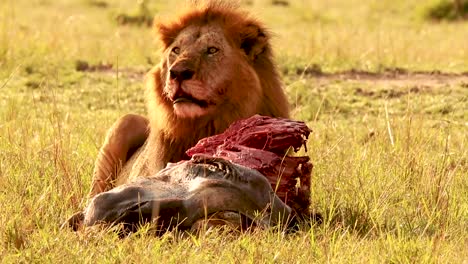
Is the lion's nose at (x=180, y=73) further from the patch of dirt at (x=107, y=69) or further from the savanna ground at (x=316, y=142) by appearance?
the patch of dirt at (x=107, y=69)

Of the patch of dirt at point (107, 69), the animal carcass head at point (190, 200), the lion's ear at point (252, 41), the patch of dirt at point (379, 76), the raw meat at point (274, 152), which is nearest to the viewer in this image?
the animal carcass head at point (190, 200)

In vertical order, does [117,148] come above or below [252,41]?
below

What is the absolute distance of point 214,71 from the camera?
523cm

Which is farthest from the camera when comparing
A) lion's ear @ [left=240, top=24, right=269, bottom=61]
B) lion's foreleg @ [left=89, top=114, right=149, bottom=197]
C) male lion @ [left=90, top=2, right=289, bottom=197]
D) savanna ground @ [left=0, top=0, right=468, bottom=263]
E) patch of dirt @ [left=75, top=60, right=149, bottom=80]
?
patch of dirt @ [left=75, top=60, right=149, bottom=80]

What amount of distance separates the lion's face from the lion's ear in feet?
0.28

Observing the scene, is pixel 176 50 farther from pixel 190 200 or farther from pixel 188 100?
pixel 190 200

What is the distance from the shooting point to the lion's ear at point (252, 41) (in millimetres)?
5434

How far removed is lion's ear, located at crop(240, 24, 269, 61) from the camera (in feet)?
17.8

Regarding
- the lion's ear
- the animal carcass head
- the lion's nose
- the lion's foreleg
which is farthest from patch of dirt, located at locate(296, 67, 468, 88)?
the animal carcass head

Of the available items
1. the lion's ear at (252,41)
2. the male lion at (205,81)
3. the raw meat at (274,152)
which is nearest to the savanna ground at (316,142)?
the raw meat at (274,152)

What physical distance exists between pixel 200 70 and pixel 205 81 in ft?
0.16

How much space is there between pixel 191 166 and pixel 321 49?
6.57 meters

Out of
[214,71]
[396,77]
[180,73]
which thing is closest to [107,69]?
[396,77]

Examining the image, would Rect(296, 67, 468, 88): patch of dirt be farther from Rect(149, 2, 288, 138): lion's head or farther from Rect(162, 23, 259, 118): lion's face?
Rect(162, 23, 259, 118): lion's face
